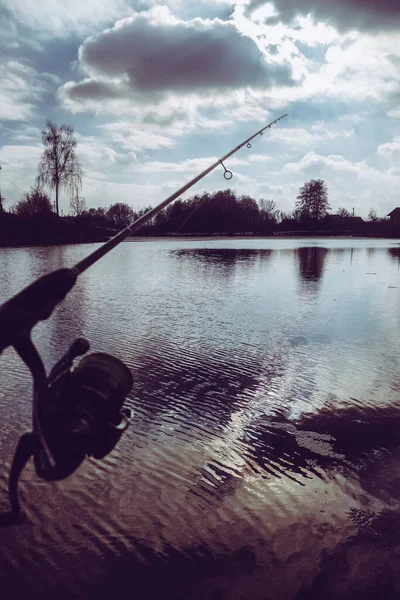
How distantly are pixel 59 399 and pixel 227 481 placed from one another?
2461 millimetres

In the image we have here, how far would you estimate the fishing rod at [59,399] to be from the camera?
196 centimetres

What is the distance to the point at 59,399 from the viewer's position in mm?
2053

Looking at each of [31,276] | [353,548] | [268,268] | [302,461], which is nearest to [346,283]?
[268,268]

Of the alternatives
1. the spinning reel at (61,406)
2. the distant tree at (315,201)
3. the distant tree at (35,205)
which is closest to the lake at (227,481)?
the spinning reel at (61,406)

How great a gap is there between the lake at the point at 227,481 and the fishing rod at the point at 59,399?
143 cm

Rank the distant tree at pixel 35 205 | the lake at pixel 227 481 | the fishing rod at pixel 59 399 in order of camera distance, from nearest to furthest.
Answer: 1. the fishing rod at pixel 59 399
2. the lake at pixel 227 481
3. the distant tree at pixel 35 205

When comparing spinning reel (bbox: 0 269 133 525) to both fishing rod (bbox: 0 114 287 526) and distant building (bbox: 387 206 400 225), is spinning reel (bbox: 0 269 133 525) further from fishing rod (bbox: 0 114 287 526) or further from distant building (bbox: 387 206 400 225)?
distant building (bbox: 387 206 400 225)

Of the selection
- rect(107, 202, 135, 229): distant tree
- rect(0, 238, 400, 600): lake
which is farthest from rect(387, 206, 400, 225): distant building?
rect(0, 238, 400, 600): lake

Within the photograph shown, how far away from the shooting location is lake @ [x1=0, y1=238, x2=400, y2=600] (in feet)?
10.0

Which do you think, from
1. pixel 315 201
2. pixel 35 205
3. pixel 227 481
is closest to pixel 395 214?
pixel 315 201

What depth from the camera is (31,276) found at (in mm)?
18172

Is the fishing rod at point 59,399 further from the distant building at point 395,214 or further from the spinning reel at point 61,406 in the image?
the distant building at point 395,214

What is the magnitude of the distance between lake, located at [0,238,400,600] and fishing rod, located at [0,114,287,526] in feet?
4.71

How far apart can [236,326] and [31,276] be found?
36.2ft
